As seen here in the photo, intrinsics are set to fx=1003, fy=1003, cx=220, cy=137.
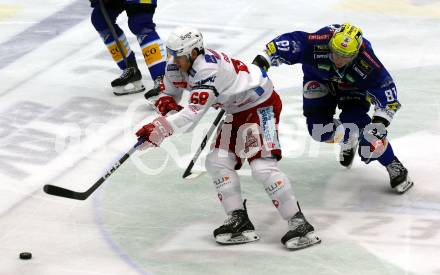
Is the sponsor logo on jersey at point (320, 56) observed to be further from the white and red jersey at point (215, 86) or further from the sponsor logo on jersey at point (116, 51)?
the sponsor logo on jersey at point (116, 51)

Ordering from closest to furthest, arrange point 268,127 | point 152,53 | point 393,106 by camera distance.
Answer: point 268,127 < point 393,106 < point 152,53

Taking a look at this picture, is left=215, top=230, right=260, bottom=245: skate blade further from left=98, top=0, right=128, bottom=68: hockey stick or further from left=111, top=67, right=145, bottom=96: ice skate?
left=98, top=0, right=128, bottom=68: hockey stick

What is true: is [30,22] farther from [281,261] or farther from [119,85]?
[281,261]

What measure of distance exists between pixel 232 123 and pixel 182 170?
109 centimetres

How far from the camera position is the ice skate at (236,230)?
19.5ft

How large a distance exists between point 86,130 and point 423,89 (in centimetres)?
281

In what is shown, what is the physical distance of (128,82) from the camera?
28.4 ft

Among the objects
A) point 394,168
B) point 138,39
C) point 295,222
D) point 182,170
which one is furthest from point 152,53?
point 295,222

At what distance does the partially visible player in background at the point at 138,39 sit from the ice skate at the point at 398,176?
2429 mm

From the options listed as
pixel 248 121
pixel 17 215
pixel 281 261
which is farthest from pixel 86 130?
pixel 281 261

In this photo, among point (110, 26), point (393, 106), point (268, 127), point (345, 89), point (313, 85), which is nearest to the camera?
point (268, 127)

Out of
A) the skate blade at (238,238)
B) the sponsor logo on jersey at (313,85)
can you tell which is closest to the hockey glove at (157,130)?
the skate blade at (238,238)

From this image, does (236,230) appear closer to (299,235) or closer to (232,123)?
(299,235)

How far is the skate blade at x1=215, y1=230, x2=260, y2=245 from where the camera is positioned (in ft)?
19.5
